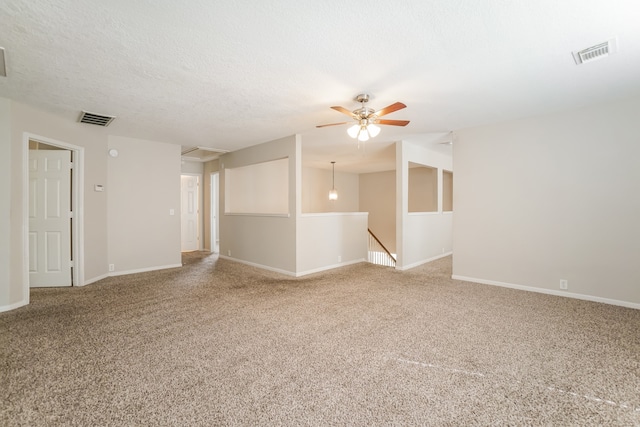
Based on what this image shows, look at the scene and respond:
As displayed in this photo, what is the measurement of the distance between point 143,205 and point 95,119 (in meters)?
1.82

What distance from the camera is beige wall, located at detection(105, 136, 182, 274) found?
5121mm

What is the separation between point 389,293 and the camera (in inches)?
160

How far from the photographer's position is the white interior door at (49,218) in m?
4.24

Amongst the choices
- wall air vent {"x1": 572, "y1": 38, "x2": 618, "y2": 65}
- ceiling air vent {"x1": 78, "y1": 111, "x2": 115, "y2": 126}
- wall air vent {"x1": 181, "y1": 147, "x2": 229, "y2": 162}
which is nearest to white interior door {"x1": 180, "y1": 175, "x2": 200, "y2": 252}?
wall air vent {"x1": 181, "y1": 147, "x2": 229, "y2": 162}

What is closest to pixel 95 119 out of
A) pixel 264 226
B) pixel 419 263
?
pixel 264 226

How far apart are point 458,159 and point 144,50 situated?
4583 mm

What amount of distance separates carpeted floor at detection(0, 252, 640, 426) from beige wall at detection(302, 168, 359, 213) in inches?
223

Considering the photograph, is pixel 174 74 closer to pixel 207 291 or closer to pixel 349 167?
pixel 207 291

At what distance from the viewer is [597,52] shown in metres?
2.37

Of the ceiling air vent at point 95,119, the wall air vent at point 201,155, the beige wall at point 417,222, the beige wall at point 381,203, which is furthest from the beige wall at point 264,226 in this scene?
the beige wall at point 381,203

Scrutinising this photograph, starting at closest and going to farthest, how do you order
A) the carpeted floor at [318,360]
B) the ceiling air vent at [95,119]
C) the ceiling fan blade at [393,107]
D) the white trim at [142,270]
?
the carpeted floor at [318,360]
the ceiling fan blade at [393,107]
the ceiling air vent at [95,119]
the white trim at [142,270]

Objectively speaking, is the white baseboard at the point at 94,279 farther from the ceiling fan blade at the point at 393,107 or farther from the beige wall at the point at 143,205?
the ceiling fan blade at the point at 393,107

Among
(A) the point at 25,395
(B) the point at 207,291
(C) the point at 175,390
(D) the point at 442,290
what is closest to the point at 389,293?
(D) the point at 442,290

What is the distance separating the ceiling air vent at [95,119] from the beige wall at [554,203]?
549 centimetres
